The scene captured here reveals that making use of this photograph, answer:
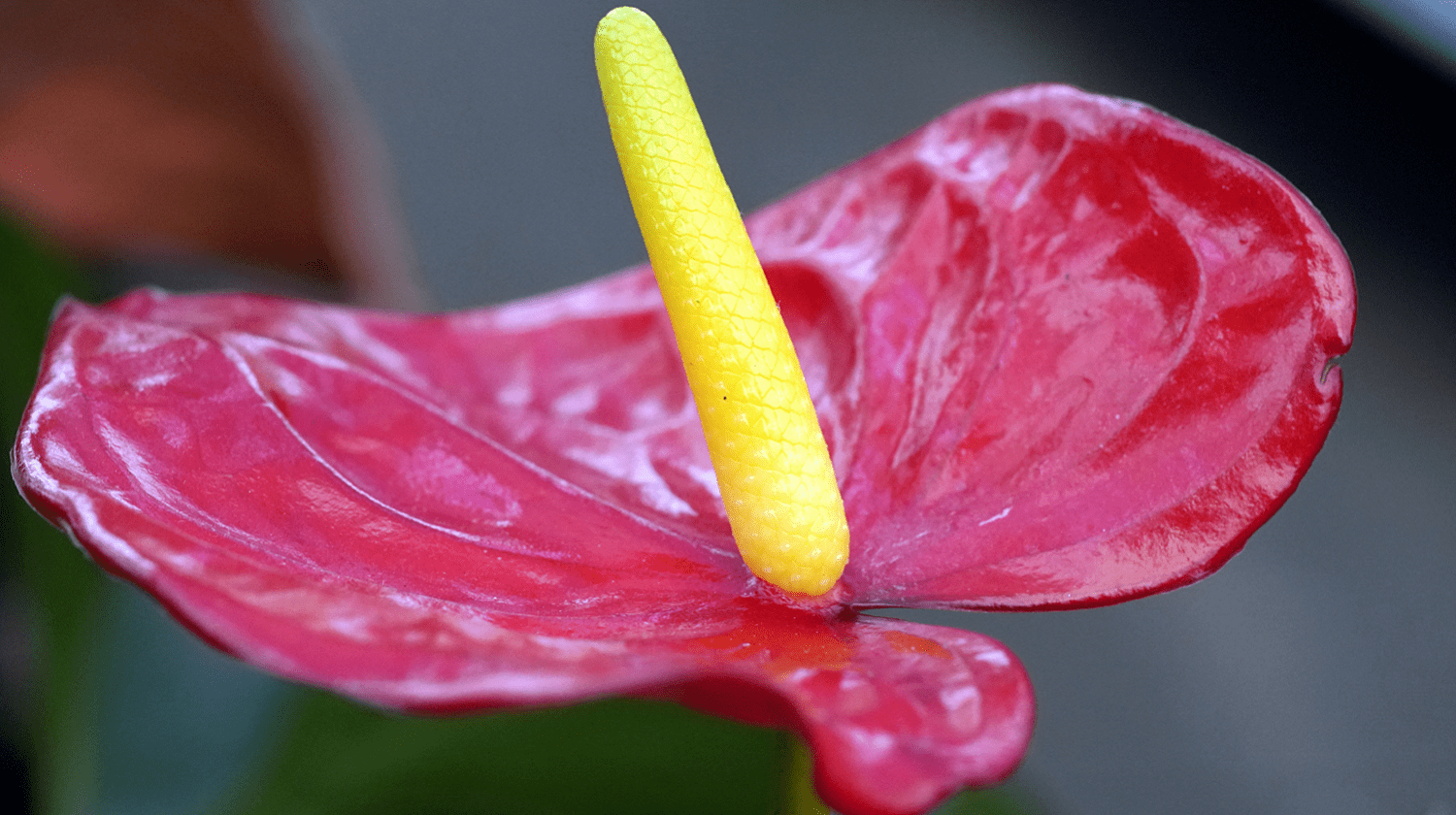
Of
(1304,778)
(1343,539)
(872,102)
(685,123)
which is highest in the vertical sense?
(685,123)

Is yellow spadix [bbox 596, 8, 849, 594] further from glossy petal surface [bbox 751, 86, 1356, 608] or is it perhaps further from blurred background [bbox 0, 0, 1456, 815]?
blurred background [bbox 0, 0, 1456, 815]

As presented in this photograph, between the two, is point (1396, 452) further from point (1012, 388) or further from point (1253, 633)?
point (1012, 388)

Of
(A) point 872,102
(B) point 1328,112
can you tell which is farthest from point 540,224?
(B) point 1328,112

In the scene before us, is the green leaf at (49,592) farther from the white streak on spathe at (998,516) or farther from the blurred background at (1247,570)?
the white streak on spathe at (998,516)

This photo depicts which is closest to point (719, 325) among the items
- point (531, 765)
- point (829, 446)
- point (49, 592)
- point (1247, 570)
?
point (829, 446)

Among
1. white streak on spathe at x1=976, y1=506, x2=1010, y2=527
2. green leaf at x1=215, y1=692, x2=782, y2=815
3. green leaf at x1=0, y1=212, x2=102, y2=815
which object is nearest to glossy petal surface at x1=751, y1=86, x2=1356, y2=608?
white streak on spathe at x1=976, y1=506, x2=1010, y2=527

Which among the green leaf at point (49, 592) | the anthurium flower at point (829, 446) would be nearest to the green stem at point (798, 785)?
the anthurium flower at point (829, 446)

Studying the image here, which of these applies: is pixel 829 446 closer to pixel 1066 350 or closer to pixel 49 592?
pixel 1066 350
